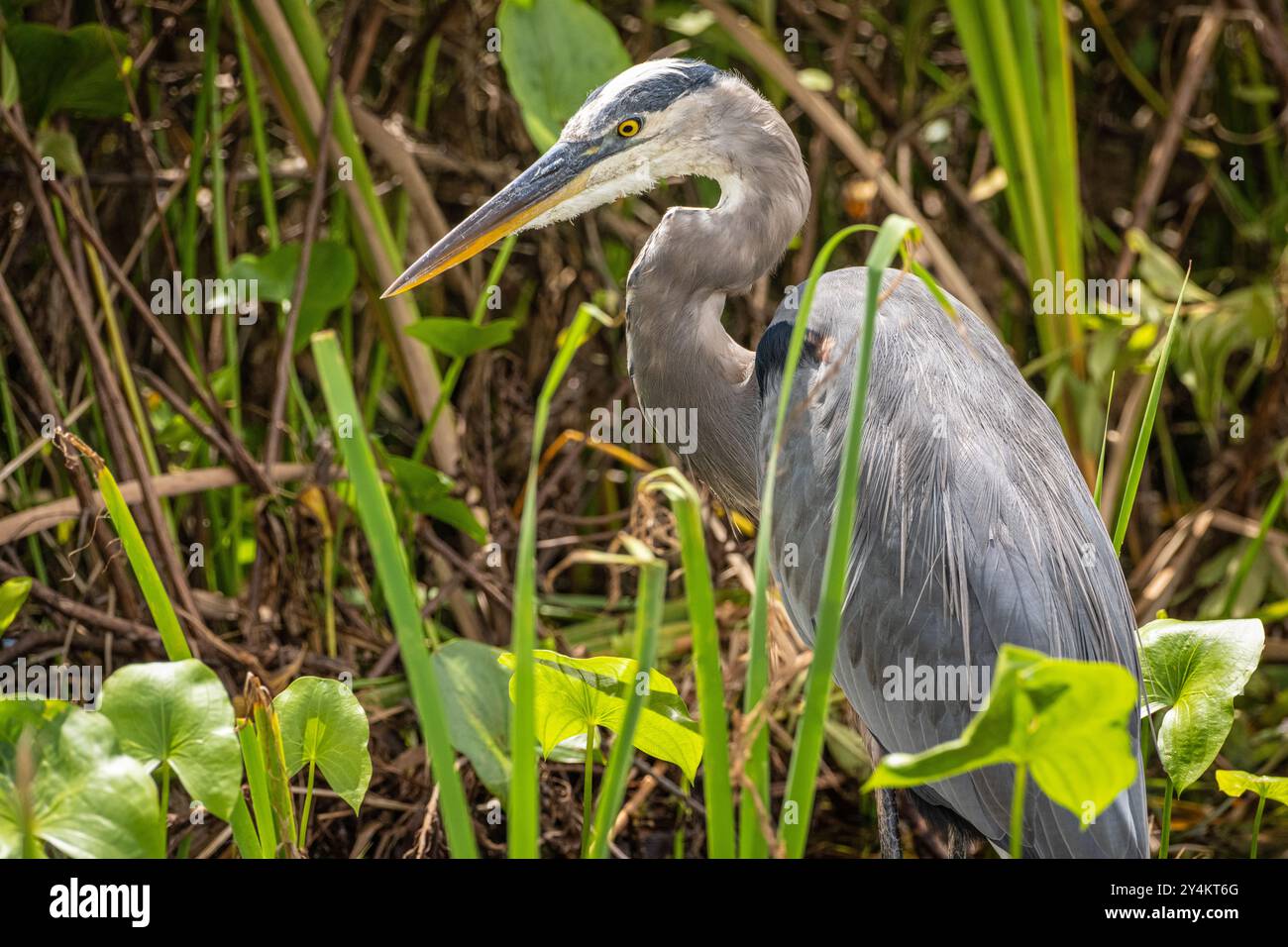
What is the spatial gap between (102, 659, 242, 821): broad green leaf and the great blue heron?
767 millimetres

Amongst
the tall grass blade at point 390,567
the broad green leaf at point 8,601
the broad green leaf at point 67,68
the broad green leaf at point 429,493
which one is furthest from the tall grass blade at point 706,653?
the broad green leaf at point 67,68

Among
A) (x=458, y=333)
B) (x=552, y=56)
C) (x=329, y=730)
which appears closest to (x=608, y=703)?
(x=329, y=730)

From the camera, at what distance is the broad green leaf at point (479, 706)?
80.3 inches

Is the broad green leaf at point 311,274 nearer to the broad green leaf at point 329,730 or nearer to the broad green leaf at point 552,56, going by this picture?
the broad green leaf at point 552,56

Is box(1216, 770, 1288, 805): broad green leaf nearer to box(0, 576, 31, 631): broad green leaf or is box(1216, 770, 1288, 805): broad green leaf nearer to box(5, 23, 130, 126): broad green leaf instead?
box(0, 576, 31, 631): broad green leaf

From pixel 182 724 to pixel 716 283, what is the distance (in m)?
1.19

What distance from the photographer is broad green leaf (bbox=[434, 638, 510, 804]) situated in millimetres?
2039

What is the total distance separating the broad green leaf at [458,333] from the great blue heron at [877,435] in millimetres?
380

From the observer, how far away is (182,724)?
1536mm

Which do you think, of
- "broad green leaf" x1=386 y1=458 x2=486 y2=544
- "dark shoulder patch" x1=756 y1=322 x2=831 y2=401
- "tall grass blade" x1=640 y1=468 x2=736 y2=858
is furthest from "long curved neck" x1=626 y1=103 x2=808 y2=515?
"tall grass blade" x1=640 y1=468 x2=736 y2=858

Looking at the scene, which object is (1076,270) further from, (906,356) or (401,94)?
(401,94)

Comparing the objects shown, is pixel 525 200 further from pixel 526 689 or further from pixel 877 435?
pixel 526 689
